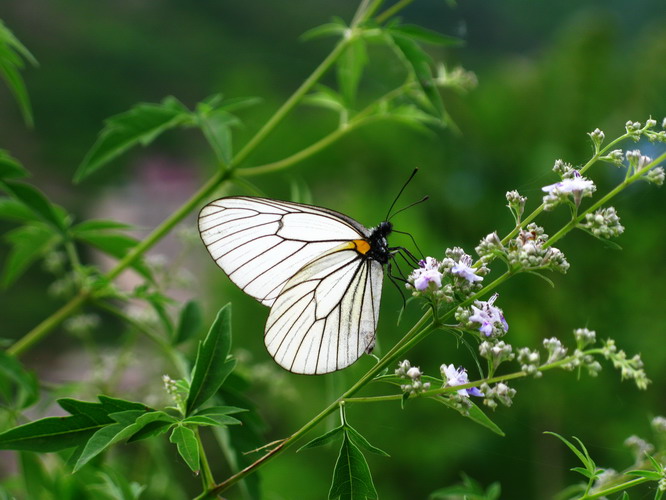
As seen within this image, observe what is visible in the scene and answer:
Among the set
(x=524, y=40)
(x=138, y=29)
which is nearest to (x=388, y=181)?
(x=524, y=40)

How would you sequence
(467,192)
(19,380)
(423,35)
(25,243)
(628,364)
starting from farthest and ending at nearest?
1. (467,192)
2. (25,243)
3. (423,35)
4. (19,380)
5. (628,364)

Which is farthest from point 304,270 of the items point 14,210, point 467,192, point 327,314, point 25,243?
point 467,192

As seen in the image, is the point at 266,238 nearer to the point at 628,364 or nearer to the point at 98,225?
the point at 98,225

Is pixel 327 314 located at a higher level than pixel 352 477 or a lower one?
higher

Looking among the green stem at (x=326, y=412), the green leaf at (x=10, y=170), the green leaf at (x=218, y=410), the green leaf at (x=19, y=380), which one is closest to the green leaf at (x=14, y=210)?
the green leaf at (x=10, y=170)

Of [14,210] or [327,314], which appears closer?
[327,314]

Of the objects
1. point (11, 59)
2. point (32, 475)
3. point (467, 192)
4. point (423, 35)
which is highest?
point (467, 192)

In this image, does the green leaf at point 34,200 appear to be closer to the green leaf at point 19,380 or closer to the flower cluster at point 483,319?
the green leaf at point 19,380
